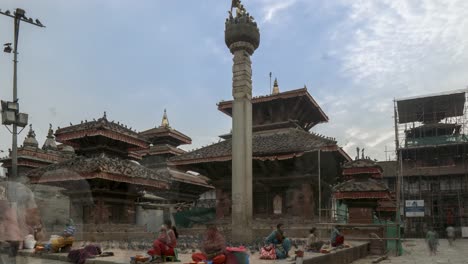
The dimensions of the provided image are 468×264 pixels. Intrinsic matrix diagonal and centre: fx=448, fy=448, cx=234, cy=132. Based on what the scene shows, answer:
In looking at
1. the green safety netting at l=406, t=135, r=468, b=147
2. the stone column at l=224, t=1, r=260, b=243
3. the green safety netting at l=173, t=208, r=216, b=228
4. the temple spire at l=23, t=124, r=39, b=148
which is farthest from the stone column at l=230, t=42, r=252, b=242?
the green safety netting at l=406, t=135, r=468, b=147

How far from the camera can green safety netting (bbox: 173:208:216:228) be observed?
3388cm

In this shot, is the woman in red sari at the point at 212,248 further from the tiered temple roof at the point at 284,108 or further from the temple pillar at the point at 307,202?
the tiered temple roof at the point at 284,108

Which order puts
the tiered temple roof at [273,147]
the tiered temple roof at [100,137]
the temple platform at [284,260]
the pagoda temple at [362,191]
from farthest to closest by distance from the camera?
the tiered temple roof at [273,147] → the pagoda temple at [362,191] → the tiered temple roof at [100,137] → the temple platform at [284,260]

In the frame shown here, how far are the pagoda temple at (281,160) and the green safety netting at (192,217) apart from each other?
491 centimetres

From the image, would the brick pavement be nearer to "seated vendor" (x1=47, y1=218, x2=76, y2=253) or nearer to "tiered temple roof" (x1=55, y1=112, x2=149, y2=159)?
"seated vendor" (x1=47, y1=218, x2=76, y2=253)

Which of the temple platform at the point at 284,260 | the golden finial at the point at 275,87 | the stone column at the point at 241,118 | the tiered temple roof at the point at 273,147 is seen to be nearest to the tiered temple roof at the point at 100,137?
the tiered temple roof at the point at 273,147

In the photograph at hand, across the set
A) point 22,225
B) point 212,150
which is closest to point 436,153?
point 212,150

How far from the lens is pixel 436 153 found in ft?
190

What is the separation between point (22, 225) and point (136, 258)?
576 centimetres

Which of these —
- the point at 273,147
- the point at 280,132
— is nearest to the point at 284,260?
the point at 273,147

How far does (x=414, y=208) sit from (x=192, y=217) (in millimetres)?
30082

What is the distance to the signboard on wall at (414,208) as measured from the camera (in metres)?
51.3

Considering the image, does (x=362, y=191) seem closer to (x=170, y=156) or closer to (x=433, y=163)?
(x=170, y=156)

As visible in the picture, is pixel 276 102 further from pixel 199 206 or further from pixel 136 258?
pixel 136 258
